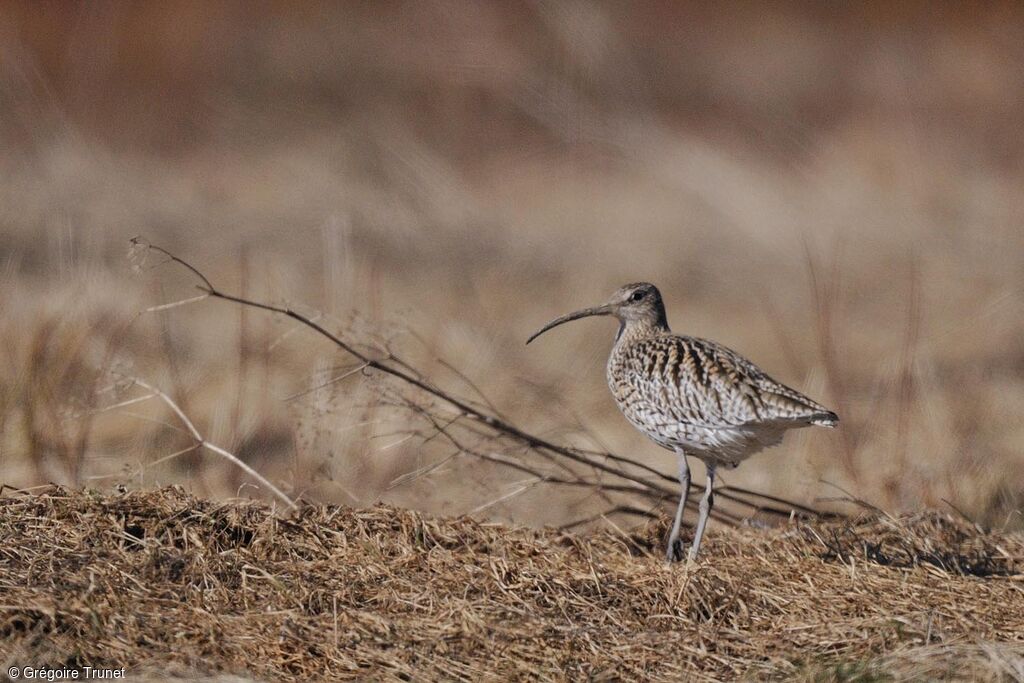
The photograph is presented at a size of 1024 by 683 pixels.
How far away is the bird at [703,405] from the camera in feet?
19.6

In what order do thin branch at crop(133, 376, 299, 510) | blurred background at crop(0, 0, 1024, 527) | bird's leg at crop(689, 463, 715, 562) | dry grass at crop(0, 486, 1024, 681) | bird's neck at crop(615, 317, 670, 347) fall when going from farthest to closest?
blurred background at crop(0, 0, 1024, 527), bird's neck at crop(615, 317, 670, 347), bird's leg at crop(689, 463, 715, 562), thin branch at crop(133, 376, 299, 510), dry grass at crop(0, 486, 1024, 681)

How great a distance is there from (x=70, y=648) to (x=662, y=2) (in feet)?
→ 54.3

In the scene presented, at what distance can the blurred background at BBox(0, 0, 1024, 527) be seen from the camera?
7859 millimetres

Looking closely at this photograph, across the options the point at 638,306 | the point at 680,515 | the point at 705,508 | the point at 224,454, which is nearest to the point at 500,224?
the point at 638,306

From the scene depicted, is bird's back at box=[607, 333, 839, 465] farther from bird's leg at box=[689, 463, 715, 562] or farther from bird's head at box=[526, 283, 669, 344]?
bird's head at box=[526, 283, 669, 344]

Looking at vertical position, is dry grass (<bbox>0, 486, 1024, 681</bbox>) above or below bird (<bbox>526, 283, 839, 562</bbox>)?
below

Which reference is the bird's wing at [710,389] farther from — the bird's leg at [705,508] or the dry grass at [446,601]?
the dry grass at [446,601]

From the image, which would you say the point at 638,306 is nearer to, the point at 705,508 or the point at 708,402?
the point at 708,402

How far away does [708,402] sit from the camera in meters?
6.18

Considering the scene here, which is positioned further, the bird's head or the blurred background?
the blurred background

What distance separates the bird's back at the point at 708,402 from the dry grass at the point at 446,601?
0.54 m

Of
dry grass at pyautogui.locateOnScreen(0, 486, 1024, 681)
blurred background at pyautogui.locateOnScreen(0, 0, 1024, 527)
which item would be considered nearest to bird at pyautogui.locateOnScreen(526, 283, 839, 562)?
dry grass at pyautogui.locateOnScreen(0, 486, 1024, 681)

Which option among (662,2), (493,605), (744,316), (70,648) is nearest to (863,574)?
(493,605)

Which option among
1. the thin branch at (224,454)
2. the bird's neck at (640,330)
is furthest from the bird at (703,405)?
the thin branch at (224,454)
